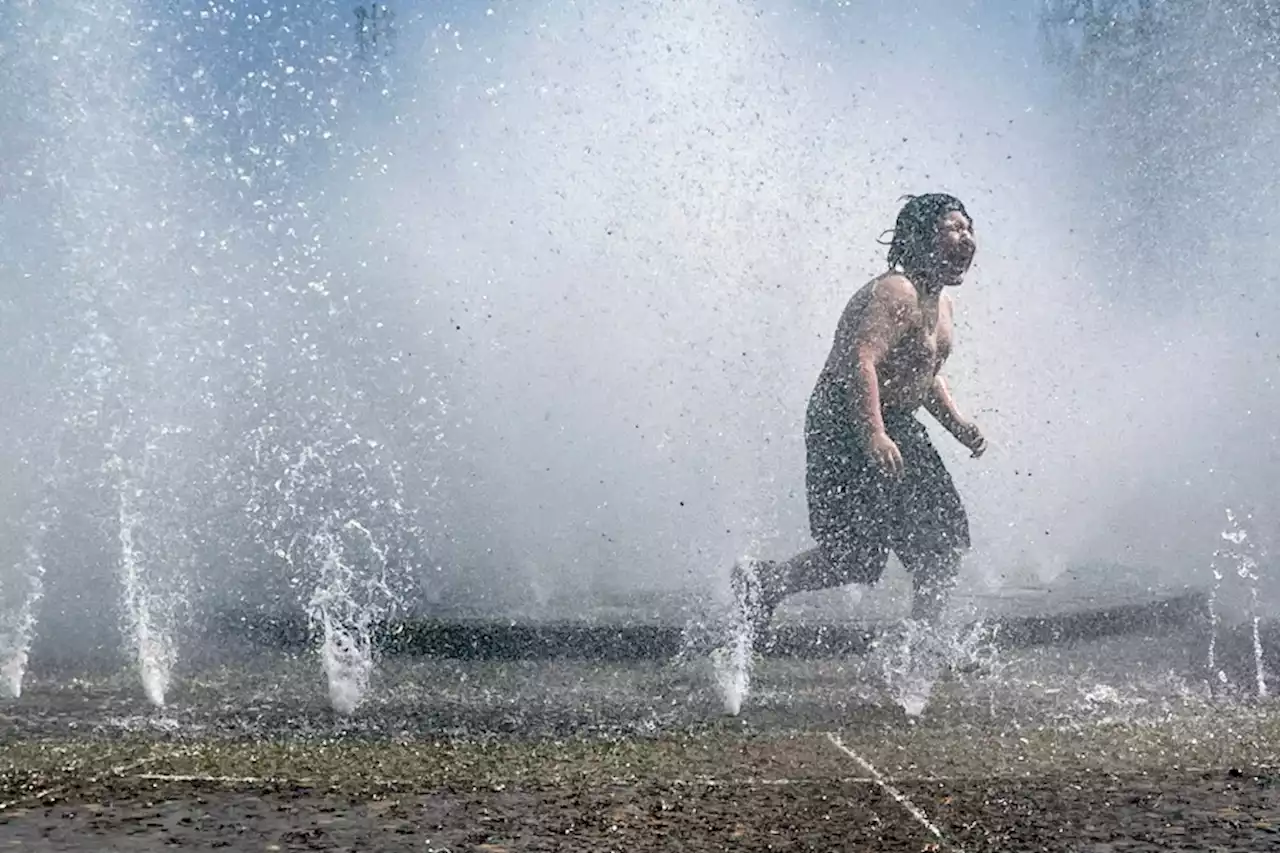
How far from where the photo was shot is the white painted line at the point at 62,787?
9.77 feet

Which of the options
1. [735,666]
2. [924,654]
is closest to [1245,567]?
[924,654]

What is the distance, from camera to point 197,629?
18.9ft

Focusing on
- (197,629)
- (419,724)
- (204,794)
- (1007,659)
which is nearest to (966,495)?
(1007,659)

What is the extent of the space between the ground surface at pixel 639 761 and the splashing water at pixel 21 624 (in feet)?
0.43

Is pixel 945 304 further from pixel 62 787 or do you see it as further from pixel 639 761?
pixel 62 787

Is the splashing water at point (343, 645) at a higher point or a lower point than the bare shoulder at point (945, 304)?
lower

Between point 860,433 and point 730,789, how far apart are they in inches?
73.5

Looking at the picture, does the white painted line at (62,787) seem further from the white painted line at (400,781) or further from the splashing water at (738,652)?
the splashing water at (738,652)

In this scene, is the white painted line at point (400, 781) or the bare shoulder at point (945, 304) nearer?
the white painted line at point (400, 781)

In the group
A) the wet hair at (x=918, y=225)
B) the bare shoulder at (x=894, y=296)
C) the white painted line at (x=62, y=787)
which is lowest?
the white painted line at (x=62, y=787)

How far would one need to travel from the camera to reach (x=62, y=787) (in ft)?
10.2

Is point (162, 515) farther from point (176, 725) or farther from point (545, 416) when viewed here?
point (176, 725)

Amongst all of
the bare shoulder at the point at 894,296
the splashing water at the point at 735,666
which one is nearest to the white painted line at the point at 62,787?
the splashing water at the point at 735,666

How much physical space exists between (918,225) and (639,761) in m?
2.22
